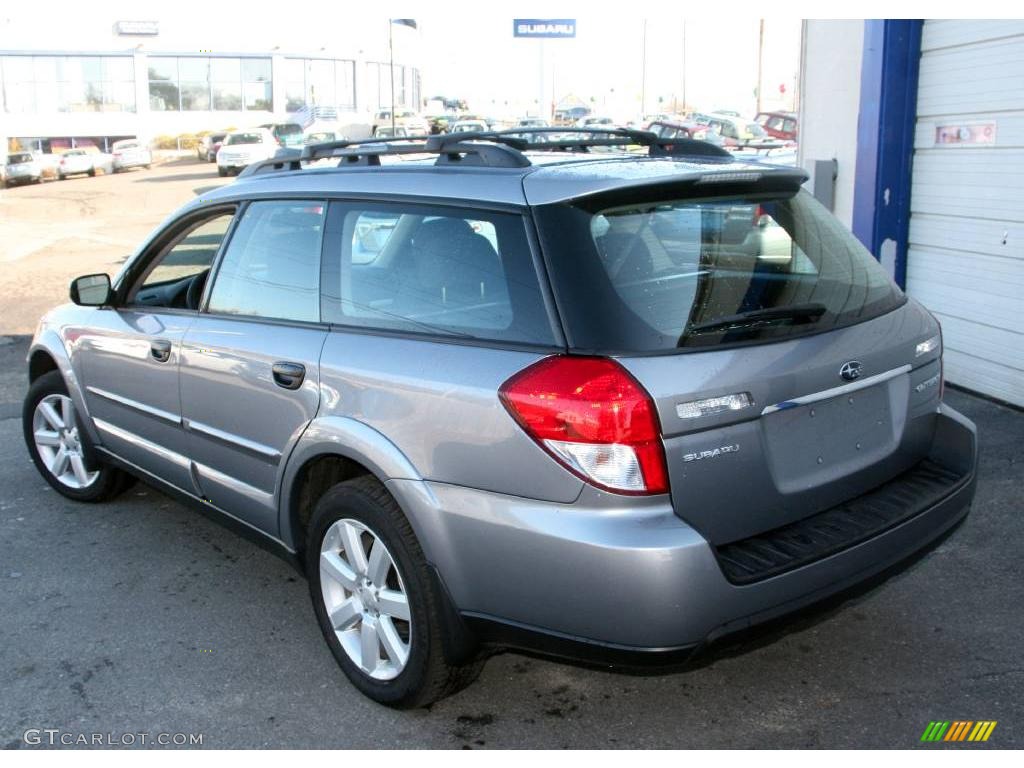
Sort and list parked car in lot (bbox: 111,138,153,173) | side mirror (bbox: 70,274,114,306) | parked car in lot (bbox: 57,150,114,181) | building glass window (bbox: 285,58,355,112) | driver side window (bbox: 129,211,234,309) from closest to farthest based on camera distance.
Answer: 1. driver side window (bbox: 129,211,234,309)
2. side mirror (bbox: 70,274,114,306)
3. parked car in lot (bbox: 57,150,114,181)
4. parked car in lot (bbox: 111,138,153,173)
5. building glass window (bbox: 285,58,355,112)

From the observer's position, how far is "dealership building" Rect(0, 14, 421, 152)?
5981 cm

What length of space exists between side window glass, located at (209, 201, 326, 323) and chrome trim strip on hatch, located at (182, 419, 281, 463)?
1.50 ft

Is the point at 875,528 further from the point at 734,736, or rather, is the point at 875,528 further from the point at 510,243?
the point at 510,243

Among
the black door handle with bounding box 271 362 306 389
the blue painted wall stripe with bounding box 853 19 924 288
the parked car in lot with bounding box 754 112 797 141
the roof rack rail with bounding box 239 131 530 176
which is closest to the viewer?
the roof rack rail with bounding box 239 131 530 176

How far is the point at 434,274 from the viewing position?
3.31m

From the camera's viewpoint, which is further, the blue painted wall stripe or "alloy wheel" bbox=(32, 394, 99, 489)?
the blue painted wall stripe

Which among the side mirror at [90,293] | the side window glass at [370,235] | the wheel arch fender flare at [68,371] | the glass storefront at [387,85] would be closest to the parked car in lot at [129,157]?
the glass storefront at [387,85]

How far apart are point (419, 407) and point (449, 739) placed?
1033mm

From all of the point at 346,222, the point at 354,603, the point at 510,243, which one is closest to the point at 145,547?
the point at 354,603

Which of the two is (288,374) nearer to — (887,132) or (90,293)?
(90,293)

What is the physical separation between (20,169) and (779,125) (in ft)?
89.3

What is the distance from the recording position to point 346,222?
11.9ft

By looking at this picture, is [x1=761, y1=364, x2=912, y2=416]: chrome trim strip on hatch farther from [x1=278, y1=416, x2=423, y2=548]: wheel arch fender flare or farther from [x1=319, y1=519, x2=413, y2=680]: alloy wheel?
[x1=319, y1=519, x2=413, y2=680]: alloy wheel

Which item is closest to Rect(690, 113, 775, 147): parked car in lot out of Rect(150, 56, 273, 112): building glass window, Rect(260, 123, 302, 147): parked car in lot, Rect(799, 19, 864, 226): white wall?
Rect(260, 123, 302, 147): parked car in lot
